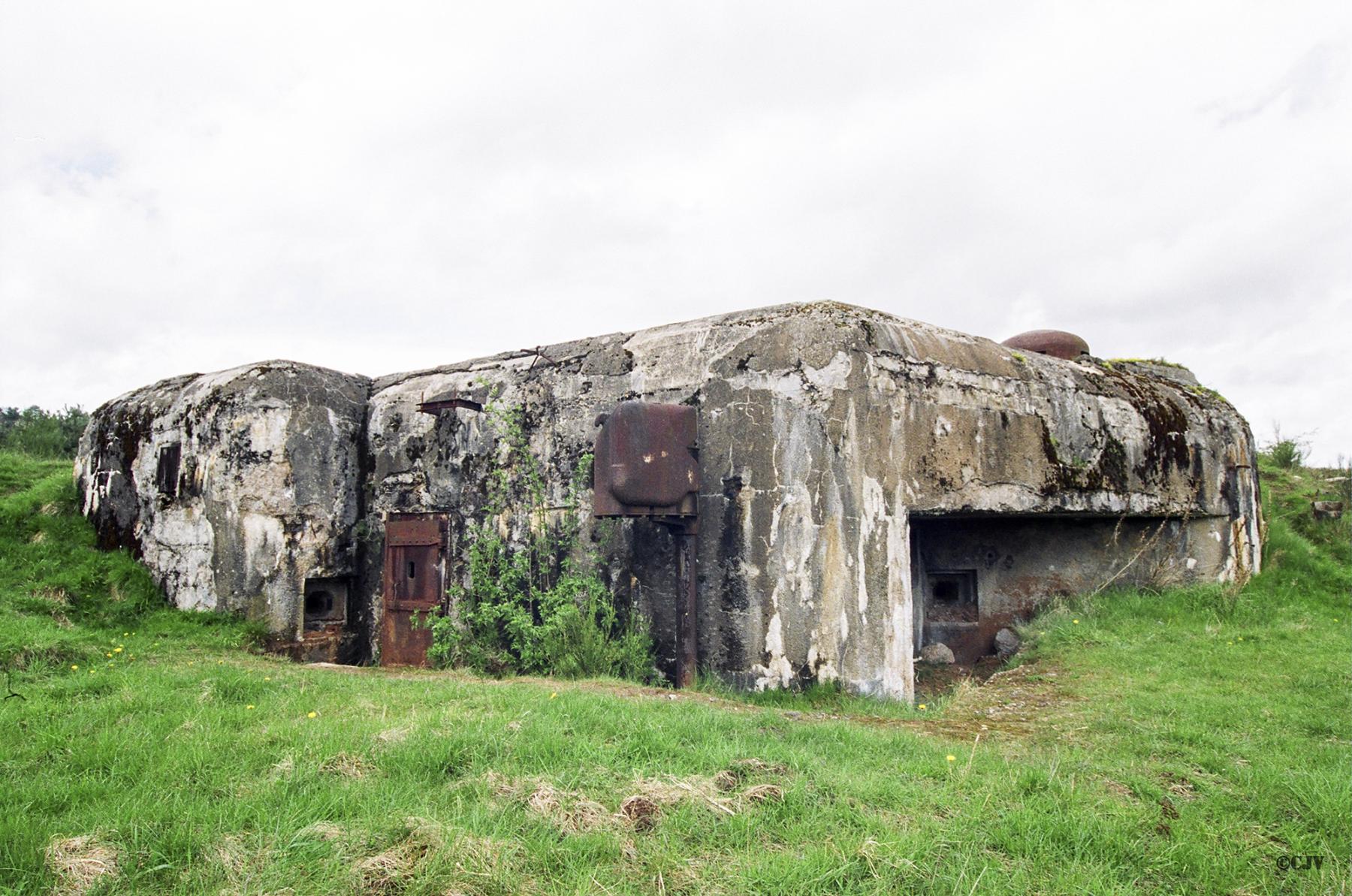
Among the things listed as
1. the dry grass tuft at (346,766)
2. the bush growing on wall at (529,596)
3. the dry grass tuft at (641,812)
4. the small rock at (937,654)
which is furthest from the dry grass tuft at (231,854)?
the small rock at (937,654)

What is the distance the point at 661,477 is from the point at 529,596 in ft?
5.76

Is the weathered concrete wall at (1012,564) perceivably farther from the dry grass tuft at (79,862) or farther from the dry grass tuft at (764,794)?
the dry grass tuft at (79,862)

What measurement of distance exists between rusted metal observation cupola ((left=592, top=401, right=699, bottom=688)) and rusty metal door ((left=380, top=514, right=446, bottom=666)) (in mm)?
2273

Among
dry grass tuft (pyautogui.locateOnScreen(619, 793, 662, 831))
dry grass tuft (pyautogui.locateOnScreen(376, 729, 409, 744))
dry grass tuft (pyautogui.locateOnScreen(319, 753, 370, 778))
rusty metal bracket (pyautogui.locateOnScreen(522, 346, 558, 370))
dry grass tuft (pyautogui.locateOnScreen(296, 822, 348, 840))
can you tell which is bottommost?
dry grass tuft (pyautogui.locateOnScreen(619, 793, 662, 831))

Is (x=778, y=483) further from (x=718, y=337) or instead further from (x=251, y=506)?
(x=251, y=506)

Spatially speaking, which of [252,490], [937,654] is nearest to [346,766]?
[252,490]

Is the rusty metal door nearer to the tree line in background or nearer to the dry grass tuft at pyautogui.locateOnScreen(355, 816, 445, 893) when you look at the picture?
the dry grass tuft at pyautogui.locateOnScreen(355, 816, 445, 893)

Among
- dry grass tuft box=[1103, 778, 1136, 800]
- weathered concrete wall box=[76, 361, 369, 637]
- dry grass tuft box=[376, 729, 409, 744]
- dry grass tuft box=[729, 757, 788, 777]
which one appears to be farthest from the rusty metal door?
dry grass tuft box=[1103, 778, 1136, 800]

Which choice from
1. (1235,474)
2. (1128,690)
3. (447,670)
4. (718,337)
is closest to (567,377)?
(718,337)

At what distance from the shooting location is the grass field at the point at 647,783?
2811 millimetres

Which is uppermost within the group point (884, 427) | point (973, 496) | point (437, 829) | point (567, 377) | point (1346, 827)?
point (567, 377)

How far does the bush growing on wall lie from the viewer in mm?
6492

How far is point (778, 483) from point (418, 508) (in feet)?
11.5

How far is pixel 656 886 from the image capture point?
2.74 metres
